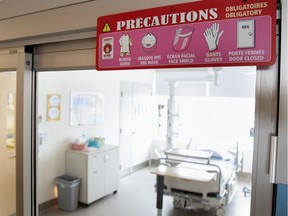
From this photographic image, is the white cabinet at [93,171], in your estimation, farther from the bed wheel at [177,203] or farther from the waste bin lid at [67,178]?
the bed wheel at [177,203]

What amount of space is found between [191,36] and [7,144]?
1.99 metres

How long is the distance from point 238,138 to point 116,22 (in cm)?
441

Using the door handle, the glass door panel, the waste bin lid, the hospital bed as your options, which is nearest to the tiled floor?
the hospital bed

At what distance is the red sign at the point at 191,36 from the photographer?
2.85ft

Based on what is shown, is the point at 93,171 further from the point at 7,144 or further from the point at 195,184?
the point at 7,144

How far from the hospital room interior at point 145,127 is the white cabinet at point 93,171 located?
77 millimetres

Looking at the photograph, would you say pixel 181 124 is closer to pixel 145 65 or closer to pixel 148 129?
pixel 148 129

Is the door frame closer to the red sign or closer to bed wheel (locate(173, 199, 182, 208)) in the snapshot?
the red sign

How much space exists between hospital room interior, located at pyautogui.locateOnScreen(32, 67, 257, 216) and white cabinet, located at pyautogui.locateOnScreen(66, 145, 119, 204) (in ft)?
0.25

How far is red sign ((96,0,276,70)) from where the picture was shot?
87cm

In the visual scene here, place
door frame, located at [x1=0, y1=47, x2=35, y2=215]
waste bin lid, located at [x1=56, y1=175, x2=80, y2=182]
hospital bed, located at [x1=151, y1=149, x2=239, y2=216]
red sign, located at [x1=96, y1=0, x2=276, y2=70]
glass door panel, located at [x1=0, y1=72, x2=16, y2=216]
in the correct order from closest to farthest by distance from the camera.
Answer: red sign, located at [x1=96, y1=0, x2=276, y2=70]
door frame, located at [x1=0, y1=47, x2=35, y2=215]
glass door panel, located at [x1=0, y1=72, x2=16, y2=216]
hospital bed, located at [x1=151, y1=149, x2=239, y2=216]
waste bin lid, located at [x1=56, y1=175, x2=80, y2=182]

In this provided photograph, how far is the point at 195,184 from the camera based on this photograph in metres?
3.29

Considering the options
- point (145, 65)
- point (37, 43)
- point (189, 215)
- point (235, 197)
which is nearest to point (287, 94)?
point (145, 65)

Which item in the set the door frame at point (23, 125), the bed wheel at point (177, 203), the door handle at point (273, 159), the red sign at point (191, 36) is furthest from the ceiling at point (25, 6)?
the bed wheel at point (177, 203)
